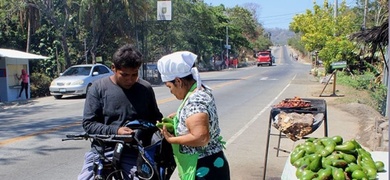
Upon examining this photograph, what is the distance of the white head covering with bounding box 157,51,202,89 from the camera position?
2.89 metres

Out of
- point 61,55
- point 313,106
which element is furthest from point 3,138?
point 61,55

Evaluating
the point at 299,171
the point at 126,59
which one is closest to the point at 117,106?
the point at 126,59

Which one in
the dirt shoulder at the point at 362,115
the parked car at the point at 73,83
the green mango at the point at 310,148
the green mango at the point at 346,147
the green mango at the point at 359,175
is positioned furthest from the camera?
the parked car at the point at 73,83

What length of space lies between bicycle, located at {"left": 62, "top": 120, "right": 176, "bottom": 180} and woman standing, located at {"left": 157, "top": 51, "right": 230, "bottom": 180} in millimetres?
251

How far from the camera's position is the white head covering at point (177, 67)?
2.89m

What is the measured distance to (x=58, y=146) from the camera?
8.55 m

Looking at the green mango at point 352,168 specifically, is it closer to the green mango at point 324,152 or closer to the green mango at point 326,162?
the green mango at point 326,162

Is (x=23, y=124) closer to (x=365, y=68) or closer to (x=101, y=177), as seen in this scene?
(x=101, y=177)

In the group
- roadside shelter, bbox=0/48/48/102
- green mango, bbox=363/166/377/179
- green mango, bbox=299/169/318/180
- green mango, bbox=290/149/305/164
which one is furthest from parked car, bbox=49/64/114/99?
green mango, bbox=363/166/377/179

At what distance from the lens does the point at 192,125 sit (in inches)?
110

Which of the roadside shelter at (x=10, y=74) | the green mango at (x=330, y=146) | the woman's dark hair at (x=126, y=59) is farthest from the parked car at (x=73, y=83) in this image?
the green mango at (x=330, y=146)

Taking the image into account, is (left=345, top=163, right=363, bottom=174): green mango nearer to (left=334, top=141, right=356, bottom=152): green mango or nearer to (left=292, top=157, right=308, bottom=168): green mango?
(left=334, top=141, right=356, bottom=152): green mango

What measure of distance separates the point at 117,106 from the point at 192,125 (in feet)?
2.52

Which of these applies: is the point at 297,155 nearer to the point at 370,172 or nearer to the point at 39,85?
the point at 370,172
